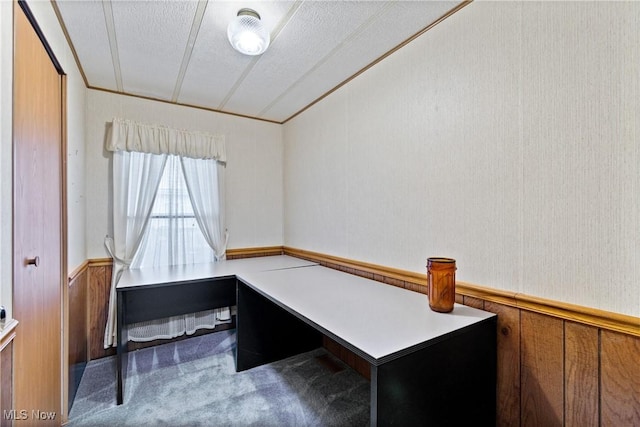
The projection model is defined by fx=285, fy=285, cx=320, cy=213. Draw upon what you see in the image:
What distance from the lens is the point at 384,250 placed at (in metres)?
1.95

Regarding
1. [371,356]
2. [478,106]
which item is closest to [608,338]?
Answer: [371,356]

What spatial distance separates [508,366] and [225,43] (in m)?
2.32

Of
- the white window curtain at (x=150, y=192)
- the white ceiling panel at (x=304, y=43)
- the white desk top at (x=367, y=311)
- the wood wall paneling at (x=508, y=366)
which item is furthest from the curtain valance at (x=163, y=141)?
the wood wall paneling at (x=508, y=366)

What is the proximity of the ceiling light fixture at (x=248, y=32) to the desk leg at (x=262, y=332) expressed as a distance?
159 centimetres

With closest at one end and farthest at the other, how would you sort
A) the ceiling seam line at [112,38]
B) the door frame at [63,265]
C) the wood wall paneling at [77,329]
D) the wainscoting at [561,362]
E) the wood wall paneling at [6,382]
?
the wood wall paneling at [6,382]
the wainscoting at [561,362]
the ceiling seam line at [112,38]
the door frame at [63,265]
the wood wall paneling at [77,329]

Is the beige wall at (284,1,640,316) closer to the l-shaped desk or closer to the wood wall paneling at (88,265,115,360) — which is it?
the l-shaped desk

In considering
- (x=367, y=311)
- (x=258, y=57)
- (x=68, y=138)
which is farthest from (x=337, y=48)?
(x=68, y=138)

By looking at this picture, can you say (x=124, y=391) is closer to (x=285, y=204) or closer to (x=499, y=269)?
(x=285, y=204)

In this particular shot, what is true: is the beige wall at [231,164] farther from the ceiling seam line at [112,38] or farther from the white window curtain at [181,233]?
the ceiling seam line at [112,38]

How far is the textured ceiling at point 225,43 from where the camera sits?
149cm

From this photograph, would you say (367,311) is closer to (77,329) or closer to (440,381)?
(440,381)

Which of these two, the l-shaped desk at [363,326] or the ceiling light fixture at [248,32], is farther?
the ceiling light fixture at [248,32]

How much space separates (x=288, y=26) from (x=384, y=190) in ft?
3.78

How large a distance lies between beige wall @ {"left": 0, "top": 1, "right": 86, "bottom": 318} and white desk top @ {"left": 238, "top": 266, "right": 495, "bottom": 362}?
108 cm
